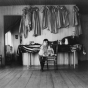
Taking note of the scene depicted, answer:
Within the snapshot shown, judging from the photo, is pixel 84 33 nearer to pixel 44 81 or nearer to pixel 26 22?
pixel 26 22

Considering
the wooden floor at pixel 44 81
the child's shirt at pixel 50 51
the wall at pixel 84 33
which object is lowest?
the wooden floor at pixel 44 81

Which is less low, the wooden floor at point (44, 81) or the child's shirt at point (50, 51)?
the child's shirt at point (50, 51)

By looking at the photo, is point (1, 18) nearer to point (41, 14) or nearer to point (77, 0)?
point (41, 14)

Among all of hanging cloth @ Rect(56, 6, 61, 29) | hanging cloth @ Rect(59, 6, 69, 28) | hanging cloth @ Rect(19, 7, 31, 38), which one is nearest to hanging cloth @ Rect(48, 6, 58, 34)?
hanging cloth @ Rect(56, 6, 61, 29)

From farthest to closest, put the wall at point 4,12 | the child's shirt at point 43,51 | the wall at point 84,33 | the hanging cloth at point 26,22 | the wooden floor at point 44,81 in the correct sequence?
1. the wall at point 84,33
2. the wall at point 4,12
3. the hanging cloth at point 26,22
4. the child's shirt at point 43,51
5. the wooden floor at point 44,81

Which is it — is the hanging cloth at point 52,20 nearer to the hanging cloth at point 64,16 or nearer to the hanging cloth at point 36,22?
the hanging cloth at point 64,16

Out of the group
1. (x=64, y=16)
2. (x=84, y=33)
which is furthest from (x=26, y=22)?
(x=84, y=33)

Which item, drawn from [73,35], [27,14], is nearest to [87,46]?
[73,35]

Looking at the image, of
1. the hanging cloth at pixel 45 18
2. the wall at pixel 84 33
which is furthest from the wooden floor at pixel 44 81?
the wall at pixel 84 33

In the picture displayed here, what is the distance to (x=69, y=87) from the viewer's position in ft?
11.3

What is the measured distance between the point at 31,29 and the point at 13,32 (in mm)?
4538

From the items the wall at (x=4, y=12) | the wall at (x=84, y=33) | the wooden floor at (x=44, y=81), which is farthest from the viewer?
the wall at (x=84, y=33)

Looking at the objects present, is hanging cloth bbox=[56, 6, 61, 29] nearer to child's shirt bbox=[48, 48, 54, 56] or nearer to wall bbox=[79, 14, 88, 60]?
child's shirt bbox=[48, 48, 54, 56]

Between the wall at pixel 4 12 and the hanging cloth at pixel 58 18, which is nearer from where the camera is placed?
the hanging cloth at pixel 58 18
